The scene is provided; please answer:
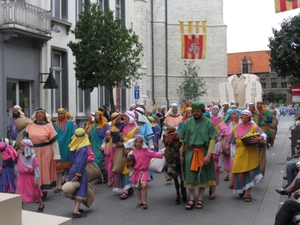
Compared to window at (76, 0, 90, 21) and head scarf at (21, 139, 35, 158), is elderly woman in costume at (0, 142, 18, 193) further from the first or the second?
window at (76, 0, 90, 21)

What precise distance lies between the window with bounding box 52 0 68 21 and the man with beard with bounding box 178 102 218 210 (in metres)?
12.6

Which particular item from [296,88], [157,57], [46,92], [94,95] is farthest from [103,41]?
[157,57]

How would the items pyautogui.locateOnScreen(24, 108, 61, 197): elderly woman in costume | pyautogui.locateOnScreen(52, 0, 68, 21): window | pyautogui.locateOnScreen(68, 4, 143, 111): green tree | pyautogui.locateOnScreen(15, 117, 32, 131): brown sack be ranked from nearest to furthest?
pyautogui.locateOnScreen(24, 108, 61, 197): elderly woman in costume
pyautogui.locateOnScreen(15, 117, 32, 131): brown sack
pyautogui.locateOnScreen(68, 4, 143, 111): green tree
pyautogui.locateOnScreen(52, 0, 68, 21): window

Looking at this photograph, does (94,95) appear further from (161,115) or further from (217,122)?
(217,122)

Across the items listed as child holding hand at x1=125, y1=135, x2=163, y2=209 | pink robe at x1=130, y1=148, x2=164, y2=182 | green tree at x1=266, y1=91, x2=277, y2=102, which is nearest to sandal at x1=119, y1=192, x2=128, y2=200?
child holding hand at x1=125, y1=135, x2=163, y2=209

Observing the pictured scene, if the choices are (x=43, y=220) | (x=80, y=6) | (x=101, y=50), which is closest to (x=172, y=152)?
(x=43, y=220)

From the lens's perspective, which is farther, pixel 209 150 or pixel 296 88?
pixel 296 88

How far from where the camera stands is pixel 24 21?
16.4 meters

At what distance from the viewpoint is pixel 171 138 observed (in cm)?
882

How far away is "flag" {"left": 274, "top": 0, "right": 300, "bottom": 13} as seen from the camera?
15141 mm

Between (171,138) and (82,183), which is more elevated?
(171,138)

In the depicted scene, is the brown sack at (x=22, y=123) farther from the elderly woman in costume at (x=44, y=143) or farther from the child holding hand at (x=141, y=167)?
the child holding hand at (x=141, y=167)

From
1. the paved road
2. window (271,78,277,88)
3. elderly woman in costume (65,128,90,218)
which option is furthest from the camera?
window (271,78,277,88)

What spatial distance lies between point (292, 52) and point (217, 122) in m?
6.53
